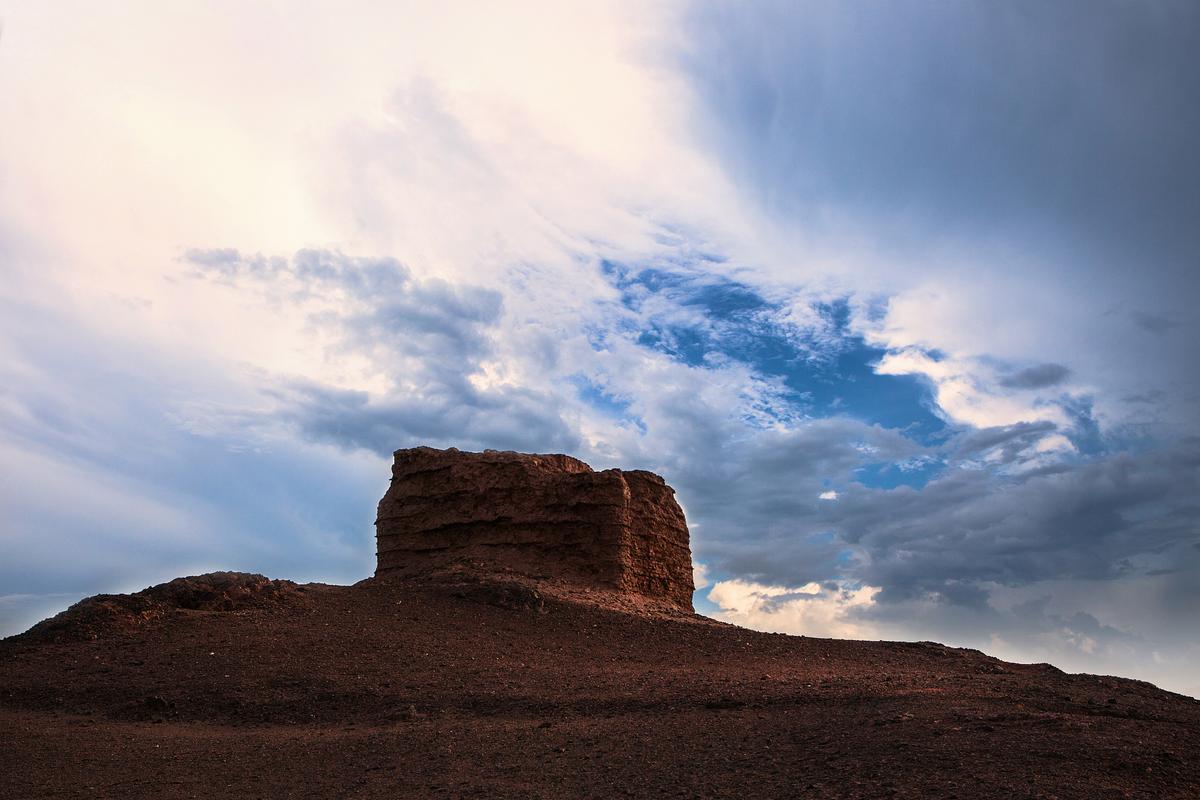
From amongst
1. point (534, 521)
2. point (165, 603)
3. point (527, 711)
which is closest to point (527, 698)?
point (527, 711)

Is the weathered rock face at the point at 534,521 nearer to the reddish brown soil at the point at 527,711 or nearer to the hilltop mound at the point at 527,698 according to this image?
the hilltop mound at the point at 527,698

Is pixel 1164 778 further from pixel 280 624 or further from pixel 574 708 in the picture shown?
pixel 280 624

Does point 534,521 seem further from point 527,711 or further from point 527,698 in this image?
point 527,711

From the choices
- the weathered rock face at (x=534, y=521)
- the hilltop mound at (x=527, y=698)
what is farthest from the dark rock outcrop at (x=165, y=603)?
the weathered rock face at (x=534, y=521)

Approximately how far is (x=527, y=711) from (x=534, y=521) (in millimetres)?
11994

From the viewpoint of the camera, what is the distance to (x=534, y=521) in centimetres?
2856

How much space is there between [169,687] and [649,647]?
33.0ft

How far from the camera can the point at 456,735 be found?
1528 cm

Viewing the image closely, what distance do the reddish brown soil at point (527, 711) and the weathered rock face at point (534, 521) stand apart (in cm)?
357

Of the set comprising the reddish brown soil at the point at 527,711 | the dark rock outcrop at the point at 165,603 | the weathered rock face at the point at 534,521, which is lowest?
the reddish brown soil at the point at 527,711

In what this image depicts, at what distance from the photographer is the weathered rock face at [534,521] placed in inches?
1107

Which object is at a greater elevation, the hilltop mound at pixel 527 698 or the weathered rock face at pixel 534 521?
the weathered rock face at pixel 534 521

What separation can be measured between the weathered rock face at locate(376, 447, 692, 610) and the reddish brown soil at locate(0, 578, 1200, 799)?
3571mm

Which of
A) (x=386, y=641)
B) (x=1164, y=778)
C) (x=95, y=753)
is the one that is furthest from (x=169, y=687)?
(x=1164, y=778)
